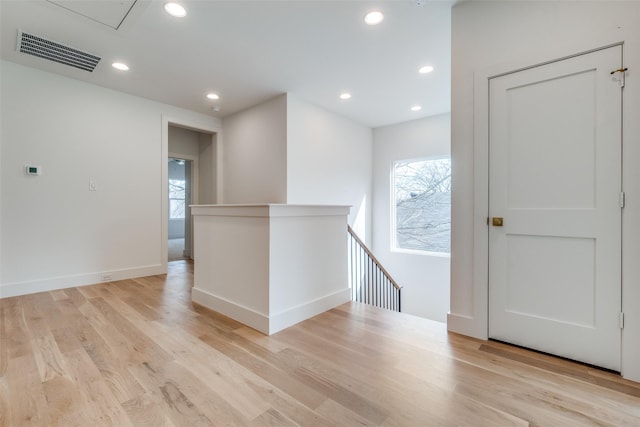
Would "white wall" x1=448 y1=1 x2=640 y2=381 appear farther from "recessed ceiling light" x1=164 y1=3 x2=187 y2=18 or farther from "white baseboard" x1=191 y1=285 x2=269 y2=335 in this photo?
"recessed ceiling light" x1=164 y1=3 x2=187 y2=18

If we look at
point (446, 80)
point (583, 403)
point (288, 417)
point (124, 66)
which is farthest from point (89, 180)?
point (583, 403)

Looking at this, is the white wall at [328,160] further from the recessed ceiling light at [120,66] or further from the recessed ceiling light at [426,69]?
the recessed ceiling light at [120,66]

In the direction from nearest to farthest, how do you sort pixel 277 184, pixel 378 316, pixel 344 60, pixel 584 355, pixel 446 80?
1. pixel 584 355
2. pixel 378 316
3. pixel 344 60
4. pixel 446 80
5. pixel 277 184

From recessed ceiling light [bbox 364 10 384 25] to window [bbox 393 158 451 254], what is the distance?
3179mm

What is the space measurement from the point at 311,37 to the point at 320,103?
5.56 feet

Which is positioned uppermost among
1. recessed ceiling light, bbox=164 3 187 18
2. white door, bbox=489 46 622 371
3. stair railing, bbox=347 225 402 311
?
recessed ceiling light, bbox=164 3 187 18

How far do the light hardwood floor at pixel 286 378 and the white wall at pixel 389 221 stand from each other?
2.78 metres

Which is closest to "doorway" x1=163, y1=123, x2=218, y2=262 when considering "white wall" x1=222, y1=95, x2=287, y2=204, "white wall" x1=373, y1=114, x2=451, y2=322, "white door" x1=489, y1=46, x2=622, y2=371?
"white wall" x1=222, y1=95, x2=287, y2=204

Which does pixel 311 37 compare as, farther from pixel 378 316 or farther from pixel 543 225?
pixel 378 316

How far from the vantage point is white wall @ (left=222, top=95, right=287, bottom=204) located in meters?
4.14

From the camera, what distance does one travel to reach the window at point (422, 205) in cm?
510

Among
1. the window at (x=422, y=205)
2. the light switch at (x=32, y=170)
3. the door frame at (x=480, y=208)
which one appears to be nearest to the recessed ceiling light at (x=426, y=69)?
the door frame at (x=480, y=208)

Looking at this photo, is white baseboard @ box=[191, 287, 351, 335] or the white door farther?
white baseboard @ box=[191, 287, 351, 335]

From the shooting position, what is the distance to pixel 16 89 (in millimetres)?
3266
